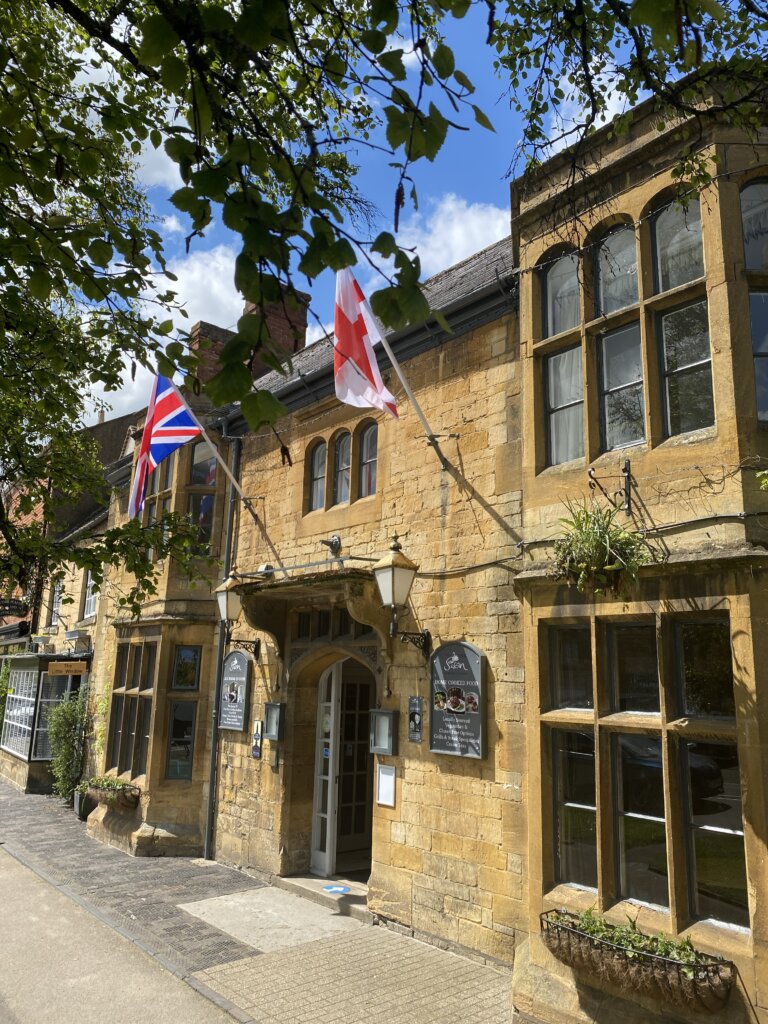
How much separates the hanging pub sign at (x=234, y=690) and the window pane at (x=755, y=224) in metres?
8.18

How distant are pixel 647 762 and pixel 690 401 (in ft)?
9.25

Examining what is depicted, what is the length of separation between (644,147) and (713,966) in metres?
6.17

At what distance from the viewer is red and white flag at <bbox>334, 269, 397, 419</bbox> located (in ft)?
25.1

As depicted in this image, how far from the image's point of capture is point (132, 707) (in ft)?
43.0

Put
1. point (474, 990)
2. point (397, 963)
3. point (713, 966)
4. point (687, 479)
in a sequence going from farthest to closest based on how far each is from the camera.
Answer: point (397, 963)
point (474, 990)
point (687, 479)
point (713, 966)

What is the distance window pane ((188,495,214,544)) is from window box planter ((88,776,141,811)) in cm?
408

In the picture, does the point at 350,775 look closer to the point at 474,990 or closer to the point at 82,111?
the point at 474,990

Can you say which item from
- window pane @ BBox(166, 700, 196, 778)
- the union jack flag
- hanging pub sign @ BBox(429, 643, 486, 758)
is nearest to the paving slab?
hanging pub sign @ BBox(429, 643, 486, 758)

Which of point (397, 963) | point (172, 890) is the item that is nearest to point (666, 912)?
point (397, 963)

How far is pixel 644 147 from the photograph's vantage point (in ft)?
20.8

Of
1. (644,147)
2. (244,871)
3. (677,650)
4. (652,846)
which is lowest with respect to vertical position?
(244,871)

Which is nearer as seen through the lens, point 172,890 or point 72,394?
point 72,394

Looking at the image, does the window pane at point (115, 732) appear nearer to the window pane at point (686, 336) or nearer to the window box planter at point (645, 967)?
the window box planter at point (645, 967)

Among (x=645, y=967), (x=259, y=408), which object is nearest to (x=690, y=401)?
(x=645, y=967)
